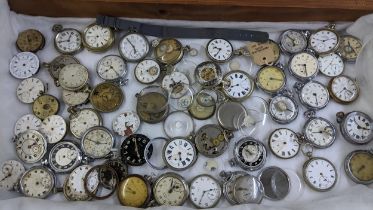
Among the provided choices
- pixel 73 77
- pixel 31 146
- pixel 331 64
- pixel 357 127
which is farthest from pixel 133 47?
pixel 357 127

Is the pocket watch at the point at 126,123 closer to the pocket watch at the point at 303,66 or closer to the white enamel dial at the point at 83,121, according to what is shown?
the white enamel dial at the point at 83,121

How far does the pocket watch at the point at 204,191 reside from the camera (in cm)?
126

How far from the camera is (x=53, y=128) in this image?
1.36 metres

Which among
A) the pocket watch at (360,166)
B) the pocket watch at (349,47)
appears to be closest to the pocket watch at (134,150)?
the pocket watch at (360,166)

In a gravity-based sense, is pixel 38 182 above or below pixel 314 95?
below

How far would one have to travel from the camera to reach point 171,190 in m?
1.27

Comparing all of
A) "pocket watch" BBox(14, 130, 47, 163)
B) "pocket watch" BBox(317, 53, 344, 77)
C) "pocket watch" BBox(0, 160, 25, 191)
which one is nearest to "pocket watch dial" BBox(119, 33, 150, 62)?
"pocket watch" BBox(14, 130, 47, 163)

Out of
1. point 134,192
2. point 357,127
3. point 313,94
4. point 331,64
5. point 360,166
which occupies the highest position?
point 331,64

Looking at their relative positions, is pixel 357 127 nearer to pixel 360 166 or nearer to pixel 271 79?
pixel 360 166

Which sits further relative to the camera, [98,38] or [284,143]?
[98,38]

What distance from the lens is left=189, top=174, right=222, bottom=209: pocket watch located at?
126 cm

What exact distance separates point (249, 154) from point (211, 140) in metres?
0.12

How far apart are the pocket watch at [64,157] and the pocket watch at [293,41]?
2.48 feet

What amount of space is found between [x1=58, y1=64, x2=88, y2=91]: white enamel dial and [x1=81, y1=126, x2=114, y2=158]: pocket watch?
0.52 ft
